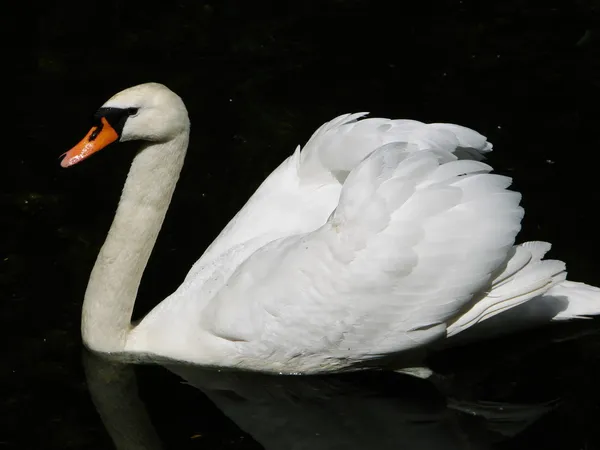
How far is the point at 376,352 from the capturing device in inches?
274

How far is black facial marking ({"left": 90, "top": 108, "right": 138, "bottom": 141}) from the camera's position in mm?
6941

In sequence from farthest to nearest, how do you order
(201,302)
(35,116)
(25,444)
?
(35,116) < (201,302) < (25,444)

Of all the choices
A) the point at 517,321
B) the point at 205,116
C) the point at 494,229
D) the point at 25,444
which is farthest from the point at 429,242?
the point at 205,116

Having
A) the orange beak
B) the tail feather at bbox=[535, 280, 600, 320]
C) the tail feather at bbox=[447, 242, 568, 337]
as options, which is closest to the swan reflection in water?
the tail feather at bbox=[447, 242, 568, 337]

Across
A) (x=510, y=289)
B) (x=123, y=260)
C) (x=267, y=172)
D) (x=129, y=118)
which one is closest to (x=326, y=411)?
(x=510, y=289)

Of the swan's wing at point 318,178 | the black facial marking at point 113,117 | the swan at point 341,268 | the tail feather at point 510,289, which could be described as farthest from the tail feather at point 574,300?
the black facial marking at point 113,117

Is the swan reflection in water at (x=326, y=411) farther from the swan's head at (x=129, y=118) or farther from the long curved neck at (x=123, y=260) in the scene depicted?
the swan's head at (x=129, y=118)

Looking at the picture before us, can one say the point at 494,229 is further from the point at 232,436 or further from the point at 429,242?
the point at 232,436

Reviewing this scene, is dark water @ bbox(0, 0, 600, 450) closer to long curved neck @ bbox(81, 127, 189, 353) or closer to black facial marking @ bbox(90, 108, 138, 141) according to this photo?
long curved neck @ bbox(81, 127, 189, 353)

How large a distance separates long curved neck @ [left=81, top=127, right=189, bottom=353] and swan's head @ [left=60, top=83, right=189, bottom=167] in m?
0.28

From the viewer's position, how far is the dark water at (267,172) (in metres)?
6.92

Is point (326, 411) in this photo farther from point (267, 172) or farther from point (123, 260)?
point (267, 172)

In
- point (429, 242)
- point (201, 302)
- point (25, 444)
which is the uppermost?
point (429, 242)

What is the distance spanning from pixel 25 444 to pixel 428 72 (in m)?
5.19
